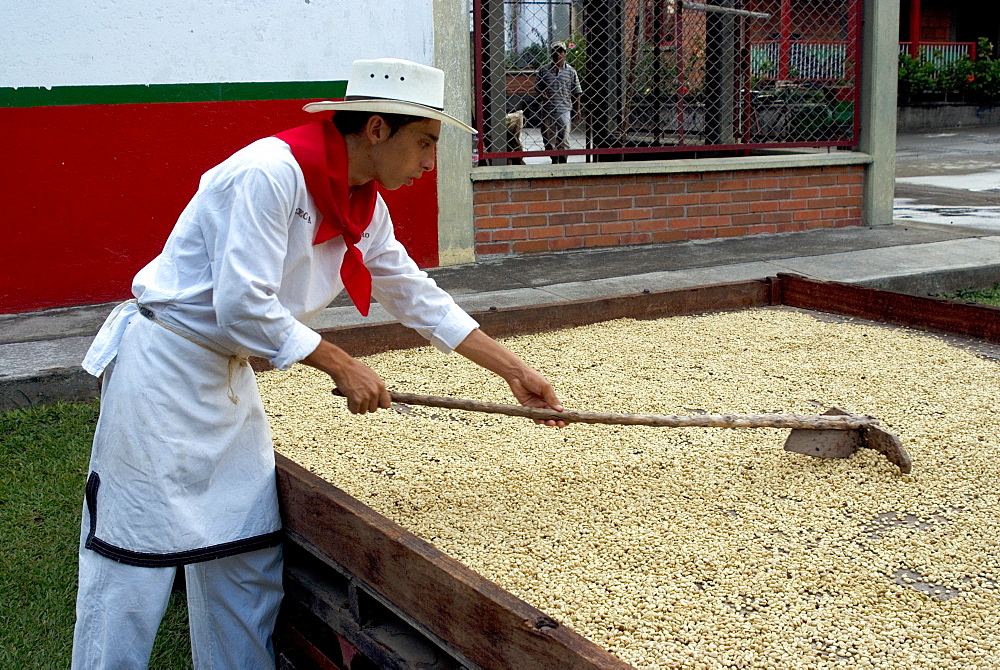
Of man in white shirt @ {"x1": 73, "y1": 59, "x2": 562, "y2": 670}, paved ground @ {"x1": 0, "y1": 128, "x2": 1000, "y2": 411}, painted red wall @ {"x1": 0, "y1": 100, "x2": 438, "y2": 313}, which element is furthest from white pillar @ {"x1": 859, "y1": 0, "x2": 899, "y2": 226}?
man in white shirt @ {"x1": 73, "y1": 59, "x2": 562, "y2": 670}

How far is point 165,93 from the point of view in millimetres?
5543

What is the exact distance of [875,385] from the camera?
3.62 metres

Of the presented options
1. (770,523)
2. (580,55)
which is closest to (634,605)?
(770,523)

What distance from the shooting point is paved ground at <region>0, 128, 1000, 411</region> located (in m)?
4.35

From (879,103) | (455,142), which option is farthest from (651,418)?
(879,103)

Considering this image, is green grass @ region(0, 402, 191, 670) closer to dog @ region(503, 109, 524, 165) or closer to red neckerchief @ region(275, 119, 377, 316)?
red neckerchief @ region(275, 119, 377, 316)

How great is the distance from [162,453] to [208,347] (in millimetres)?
231

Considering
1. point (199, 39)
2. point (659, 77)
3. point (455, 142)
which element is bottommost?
point (455, 142)

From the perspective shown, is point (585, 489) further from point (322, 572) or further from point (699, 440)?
point (322, 572)

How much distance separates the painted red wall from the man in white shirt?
3551mm

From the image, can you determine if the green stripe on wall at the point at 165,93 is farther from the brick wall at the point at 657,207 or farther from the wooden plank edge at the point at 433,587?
the wooden plank edge at the point at 433,587

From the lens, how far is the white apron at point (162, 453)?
6.78 feet

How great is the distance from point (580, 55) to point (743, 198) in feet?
5.22

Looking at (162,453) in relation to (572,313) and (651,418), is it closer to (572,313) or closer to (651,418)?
(651,418)
